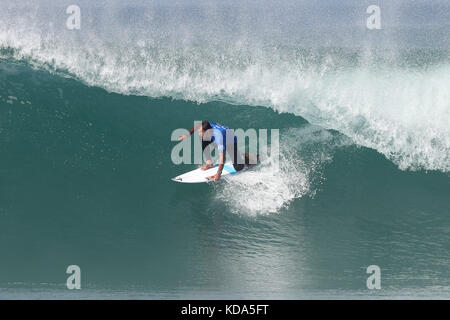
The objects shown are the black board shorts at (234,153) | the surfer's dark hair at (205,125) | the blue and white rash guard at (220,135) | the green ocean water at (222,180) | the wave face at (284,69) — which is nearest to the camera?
the green ocean water at (222,180)

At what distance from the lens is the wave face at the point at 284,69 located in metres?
11.3

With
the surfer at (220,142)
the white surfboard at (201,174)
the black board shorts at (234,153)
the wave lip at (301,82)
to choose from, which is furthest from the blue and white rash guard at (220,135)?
the wave lip at (301,82)

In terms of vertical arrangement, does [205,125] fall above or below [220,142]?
above

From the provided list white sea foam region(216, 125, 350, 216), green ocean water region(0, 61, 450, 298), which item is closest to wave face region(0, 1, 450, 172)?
green ocean water region(0, 61, 450, 298)

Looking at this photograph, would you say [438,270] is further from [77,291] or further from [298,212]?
[77,291]

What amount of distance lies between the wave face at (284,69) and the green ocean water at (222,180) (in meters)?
0.06

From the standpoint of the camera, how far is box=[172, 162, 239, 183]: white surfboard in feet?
29.7

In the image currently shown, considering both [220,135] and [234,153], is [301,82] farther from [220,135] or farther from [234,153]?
[220,135]

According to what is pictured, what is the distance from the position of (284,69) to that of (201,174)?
488cm

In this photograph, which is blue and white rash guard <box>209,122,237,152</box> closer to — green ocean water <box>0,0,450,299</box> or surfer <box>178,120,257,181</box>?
surfer <box>178,120,257,181</box>

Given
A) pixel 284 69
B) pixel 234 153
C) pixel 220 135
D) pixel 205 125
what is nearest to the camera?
pixel 205 125

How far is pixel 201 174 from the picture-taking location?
9211mm

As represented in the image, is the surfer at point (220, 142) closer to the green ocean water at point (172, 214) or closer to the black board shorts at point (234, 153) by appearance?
the black board shorts at point (234, 153)

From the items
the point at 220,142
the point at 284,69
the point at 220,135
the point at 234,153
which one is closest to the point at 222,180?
the point at 234,153
